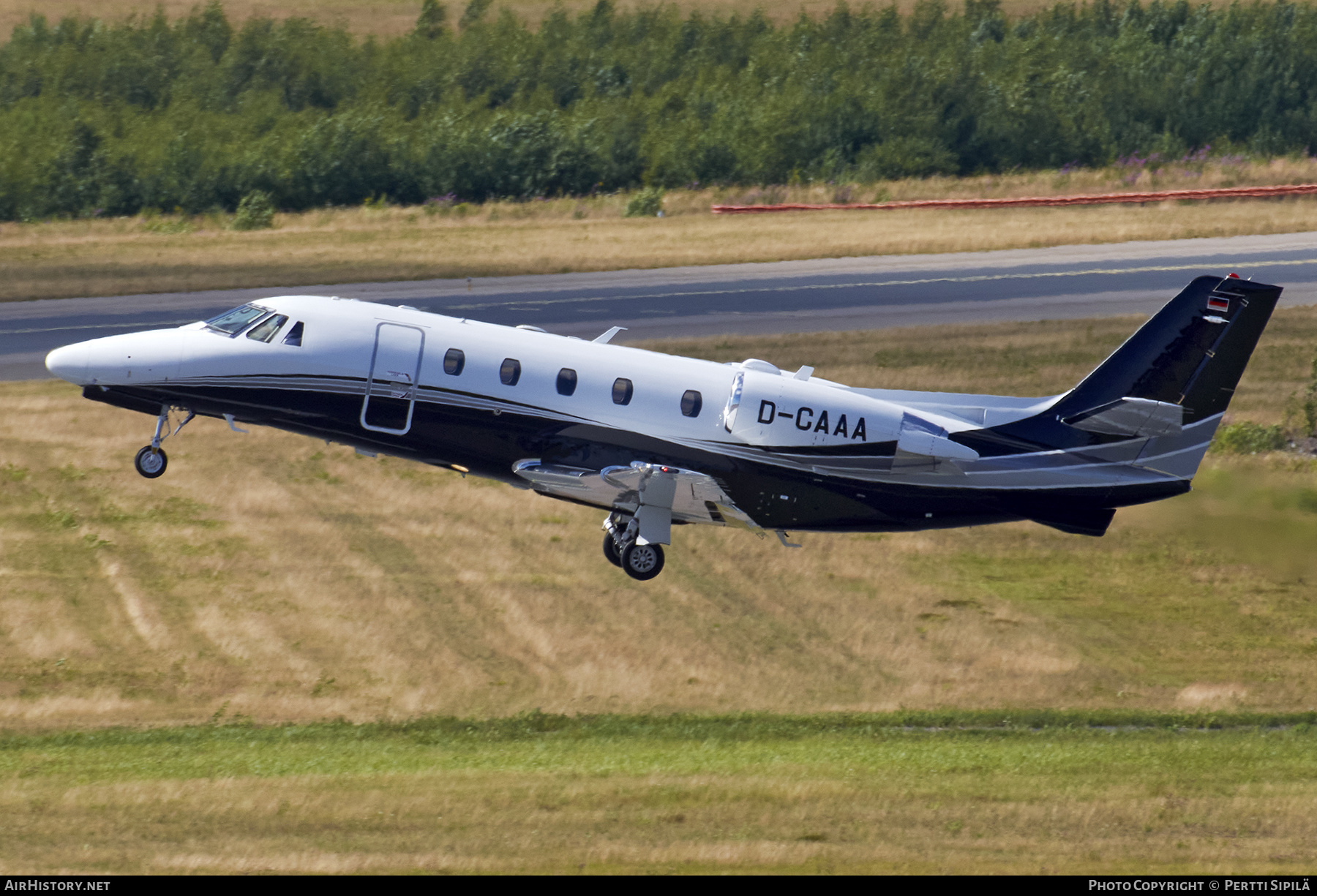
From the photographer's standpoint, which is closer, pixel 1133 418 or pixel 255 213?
pixel 1133 418

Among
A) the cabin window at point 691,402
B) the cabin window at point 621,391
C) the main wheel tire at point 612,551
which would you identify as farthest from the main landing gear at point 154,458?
the cabin window at point 691,402

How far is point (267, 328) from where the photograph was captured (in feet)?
94.5

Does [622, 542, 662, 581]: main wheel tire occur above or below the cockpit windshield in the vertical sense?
below

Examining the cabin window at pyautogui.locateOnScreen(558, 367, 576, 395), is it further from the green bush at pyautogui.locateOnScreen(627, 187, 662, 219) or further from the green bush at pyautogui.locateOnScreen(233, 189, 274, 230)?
the green bush at pyautogui.locateOnScreen(233, 189, 274, 230)

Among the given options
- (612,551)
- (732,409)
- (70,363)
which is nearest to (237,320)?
(70,363)

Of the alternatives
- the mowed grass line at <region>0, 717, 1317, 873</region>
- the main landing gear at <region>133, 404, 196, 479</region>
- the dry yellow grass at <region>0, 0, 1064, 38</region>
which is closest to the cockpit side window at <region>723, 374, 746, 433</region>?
the mowed grass line at <region>0, 717, 1317, 873</region>

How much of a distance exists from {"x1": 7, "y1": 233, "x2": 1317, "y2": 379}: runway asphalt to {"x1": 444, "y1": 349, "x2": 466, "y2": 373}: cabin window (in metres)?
21.1

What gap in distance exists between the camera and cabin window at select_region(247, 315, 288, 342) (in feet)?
94.2

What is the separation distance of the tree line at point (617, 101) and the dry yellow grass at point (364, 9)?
5286 mm

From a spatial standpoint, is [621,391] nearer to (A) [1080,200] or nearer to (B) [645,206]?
(B) [645,206]

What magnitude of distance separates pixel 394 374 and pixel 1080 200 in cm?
4711

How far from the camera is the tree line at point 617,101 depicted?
7719cm

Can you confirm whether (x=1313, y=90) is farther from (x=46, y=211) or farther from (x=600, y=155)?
(x=46, y=211)

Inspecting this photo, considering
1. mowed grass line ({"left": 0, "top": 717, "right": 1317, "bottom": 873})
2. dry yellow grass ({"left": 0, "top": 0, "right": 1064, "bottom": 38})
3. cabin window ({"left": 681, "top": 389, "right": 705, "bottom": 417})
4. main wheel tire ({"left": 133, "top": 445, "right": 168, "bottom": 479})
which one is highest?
dry yellow grass ({"left": 0, "top": 0, "right": 1064, "bottom": 38})
